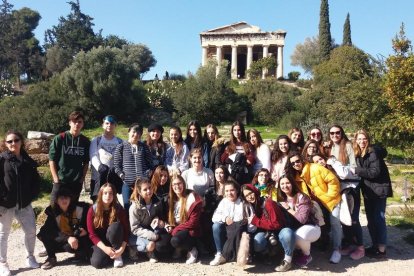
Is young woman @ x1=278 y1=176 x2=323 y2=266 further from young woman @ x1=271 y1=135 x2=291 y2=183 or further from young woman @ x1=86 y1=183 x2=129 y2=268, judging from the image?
→ young woman @ x1=86 y1=183 x2=129 y2=268

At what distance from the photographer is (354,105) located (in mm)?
14570

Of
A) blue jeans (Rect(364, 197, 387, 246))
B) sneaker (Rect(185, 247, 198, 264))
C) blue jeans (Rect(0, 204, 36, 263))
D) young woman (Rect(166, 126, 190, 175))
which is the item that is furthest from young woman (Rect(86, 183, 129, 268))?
blue jeans (Rect(364, 197, 387, 246))

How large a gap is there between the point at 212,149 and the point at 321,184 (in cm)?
167

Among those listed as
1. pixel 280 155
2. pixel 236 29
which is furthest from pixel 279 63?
pixel 280 155

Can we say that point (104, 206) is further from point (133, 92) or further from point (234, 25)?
point (234, 25)

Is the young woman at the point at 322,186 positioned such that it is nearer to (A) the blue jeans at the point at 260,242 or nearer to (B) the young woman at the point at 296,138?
(B) the young woman at the point at 296,138

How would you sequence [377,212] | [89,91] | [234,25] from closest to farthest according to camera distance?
1. [377,212]
2. [89,91]
3. [234,25]

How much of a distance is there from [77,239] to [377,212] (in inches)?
151

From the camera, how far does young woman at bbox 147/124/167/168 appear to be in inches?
207

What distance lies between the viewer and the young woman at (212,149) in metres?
5.38

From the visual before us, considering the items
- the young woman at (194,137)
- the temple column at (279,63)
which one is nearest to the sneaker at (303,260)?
the young woman at (194,137)

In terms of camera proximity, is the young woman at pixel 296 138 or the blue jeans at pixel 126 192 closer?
the blue jeans at pixel 126 192

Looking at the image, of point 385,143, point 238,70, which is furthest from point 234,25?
point 385,143

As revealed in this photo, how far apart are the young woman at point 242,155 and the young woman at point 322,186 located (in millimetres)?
648
